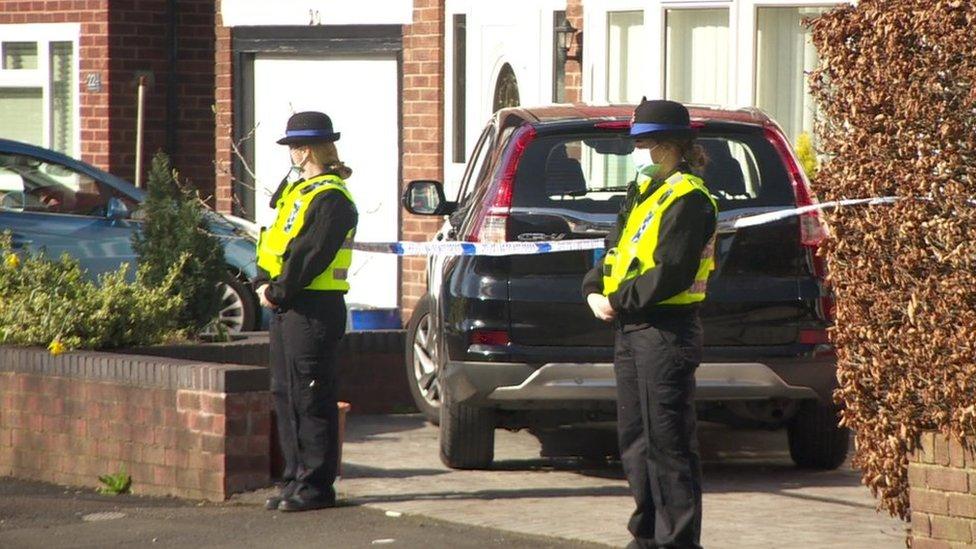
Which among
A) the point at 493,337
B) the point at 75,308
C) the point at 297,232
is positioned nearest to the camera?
the point at 297,232

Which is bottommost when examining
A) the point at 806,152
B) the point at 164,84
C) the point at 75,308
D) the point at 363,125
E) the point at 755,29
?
the point at 75,308

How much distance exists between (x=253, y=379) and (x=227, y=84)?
394 inches

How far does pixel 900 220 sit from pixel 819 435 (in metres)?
2.90

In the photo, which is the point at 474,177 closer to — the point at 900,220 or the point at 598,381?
the point at 598,381

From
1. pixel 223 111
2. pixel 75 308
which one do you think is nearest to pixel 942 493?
pixel 75 308

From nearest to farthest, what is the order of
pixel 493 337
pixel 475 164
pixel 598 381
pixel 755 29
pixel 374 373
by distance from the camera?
pixel 598 381, pixel 493 337, pixel 475 164, pixel 374 373, pixel 755 29

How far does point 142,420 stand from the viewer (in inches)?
368

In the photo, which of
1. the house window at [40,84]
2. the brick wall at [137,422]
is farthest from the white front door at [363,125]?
the brick wall at [137,422]

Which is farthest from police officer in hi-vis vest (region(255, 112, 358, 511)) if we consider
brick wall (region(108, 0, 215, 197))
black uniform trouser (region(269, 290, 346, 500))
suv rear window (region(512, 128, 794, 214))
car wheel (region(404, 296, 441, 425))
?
brick wall (region(108, 0, 215, 197))

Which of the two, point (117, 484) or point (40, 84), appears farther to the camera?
point (40, 84)

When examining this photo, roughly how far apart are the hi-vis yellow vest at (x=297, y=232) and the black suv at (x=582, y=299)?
29.3 inches

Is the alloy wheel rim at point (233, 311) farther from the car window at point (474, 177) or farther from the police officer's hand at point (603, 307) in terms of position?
the police officer's hand at point (603, 307)

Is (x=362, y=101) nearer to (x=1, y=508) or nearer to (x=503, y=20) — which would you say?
(x=503, y=20)

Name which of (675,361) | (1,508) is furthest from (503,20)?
(675,361)
